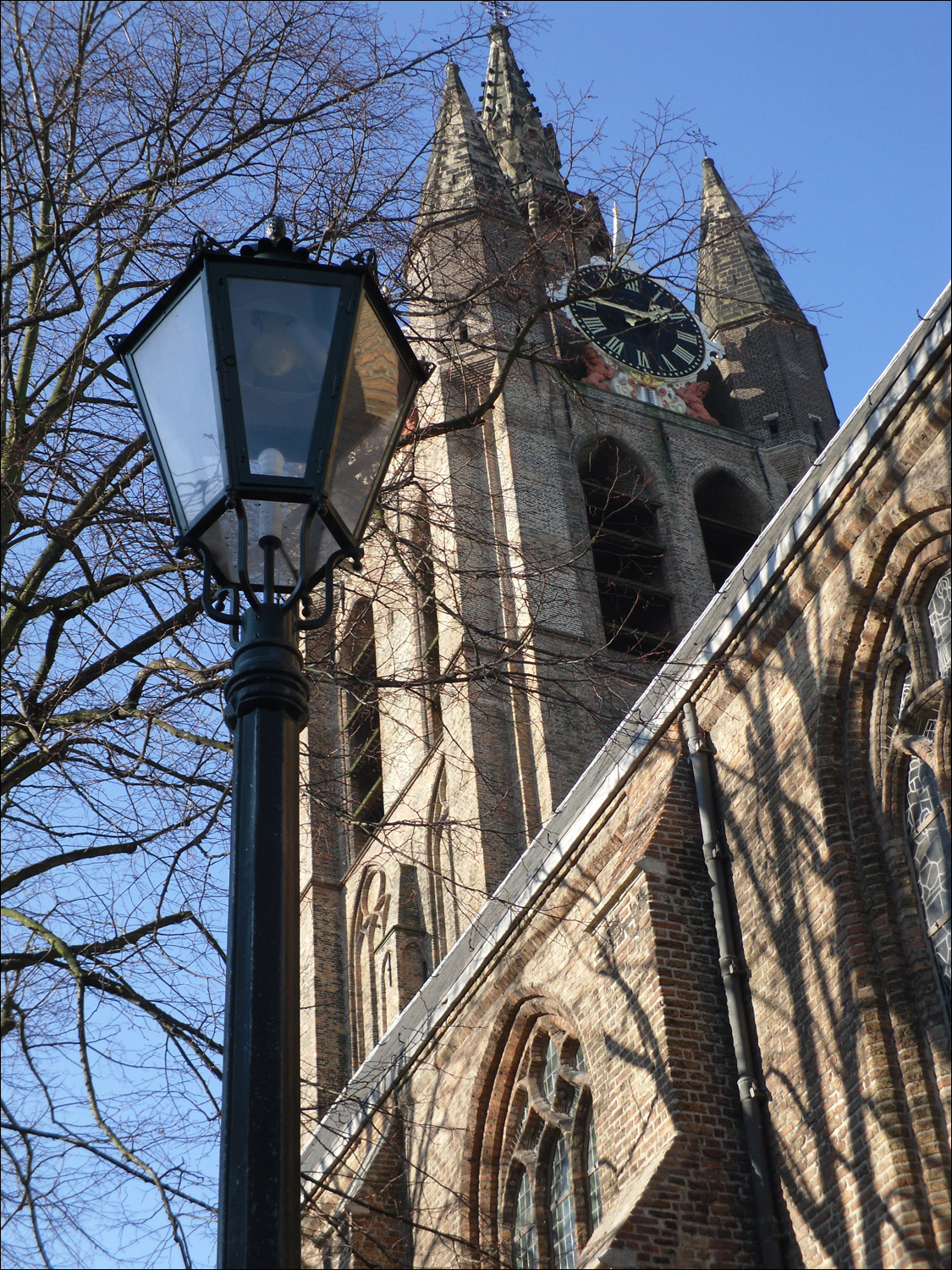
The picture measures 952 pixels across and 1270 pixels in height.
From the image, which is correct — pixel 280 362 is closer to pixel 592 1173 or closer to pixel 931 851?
pixel 931 851

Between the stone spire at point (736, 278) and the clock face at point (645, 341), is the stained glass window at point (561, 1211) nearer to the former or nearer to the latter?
the clock face at point (645, 341)

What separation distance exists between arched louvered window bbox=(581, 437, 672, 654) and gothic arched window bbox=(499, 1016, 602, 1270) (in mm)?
13698

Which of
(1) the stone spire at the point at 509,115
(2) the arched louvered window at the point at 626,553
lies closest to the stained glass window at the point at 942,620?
(2) the arched louvered window at the point at 626,553

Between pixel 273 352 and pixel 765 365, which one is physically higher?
pixel 765 365

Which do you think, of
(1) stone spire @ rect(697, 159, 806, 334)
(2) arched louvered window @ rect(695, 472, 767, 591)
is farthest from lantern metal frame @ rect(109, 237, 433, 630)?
(1) stone spire @ rect(697, 159, 806, 334)

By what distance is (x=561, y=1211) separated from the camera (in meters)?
12.5

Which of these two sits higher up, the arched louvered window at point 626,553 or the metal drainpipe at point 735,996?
the arched louvered window at point 626,553

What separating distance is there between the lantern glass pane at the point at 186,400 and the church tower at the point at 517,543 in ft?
21.0

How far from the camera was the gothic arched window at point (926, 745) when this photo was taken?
9.12 m

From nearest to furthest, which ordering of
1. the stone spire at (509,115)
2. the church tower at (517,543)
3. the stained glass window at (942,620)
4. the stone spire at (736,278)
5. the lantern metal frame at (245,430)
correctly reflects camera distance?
the lantern metal frame at (245,430) → the stained glass window at (942,620) → the church tower at (517,543) → the stone spire at (736,278) → the stone spire at (509,115)

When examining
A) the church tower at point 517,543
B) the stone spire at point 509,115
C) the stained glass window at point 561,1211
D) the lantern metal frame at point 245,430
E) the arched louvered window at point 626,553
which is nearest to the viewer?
the lantern metal frame at point 245,430

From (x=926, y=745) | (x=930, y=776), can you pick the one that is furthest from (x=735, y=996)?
(x=926, y=745)

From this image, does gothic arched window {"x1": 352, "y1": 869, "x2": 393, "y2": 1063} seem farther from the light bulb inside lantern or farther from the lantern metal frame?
the light bulb inside lantern

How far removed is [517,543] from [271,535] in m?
19.3
